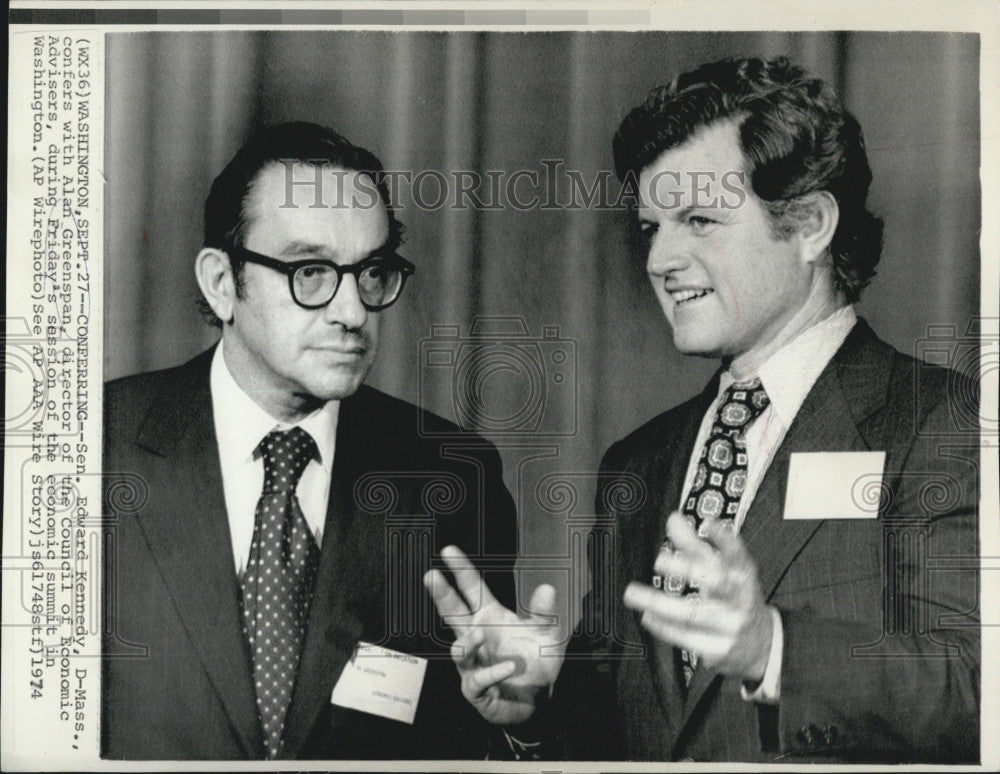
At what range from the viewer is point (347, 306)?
7.56ft

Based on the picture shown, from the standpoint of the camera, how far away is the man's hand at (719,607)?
2225mm

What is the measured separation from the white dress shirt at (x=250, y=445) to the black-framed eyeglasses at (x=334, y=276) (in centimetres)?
20

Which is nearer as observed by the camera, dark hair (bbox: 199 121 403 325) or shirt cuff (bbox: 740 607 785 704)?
shirt cuff (bbox: 740 607 785 704)

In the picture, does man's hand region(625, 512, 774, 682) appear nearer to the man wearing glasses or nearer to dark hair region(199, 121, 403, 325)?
the man wearing glasses

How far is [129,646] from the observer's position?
2.35 metres

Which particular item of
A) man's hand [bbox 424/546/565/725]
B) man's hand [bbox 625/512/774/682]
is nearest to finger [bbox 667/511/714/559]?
man's hand [bbox 625/512/774/682]

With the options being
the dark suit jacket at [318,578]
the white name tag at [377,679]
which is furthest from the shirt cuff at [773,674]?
the white name tag at [377,679]

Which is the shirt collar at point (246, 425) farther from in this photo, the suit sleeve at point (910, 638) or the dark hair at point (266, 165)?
the suit sleeve at point (910, 638)

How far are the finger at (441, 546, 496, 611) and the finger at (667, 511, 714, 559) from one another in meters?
0.39

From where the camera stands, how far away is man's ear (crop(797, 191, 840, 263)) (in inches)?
89.7

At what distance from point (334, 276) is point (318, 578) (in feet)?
2.00

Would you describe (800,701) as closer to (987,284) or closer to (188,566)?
(987,284)

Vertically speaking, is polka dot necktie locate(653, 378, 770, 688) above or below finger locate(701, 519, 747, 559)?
above

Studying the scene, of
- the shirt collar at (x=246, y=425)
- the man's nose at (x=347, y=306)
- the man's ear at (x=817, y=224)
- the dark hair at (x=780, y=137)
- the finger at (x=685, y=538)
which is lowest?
the finger at (x=685, y=538)
